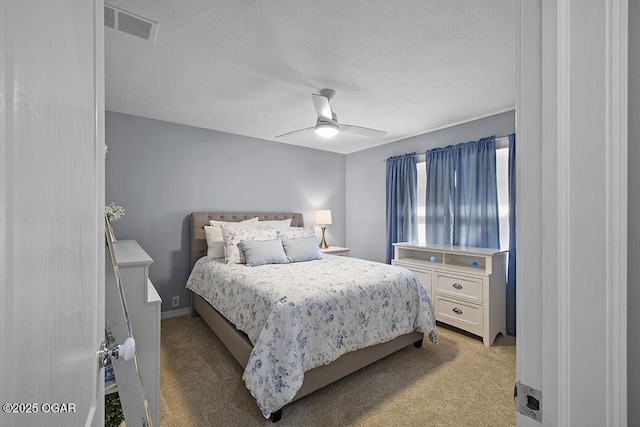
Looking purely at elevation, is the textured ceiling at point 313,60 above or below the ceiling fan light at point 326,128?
above

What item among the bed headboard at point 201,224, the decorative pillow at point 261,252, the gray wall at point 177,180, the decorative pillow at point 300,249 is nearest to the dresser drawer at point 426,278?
the decorative pillow at point 300,249

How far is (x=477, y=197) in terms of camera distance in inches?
141

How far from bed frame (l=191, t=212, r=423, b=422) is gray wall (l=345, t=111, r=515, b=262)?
2.31 m

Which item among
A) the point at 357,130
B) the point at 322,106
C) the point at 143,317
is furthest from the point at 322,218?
the point at 143,317

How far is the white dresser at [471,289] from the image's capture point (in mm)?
2996

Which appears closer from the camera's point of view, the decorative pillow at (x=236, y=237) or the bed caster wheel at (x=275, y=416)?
the bed caster wheel at (x=275, y=416)

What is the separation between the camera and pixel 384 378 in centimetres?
232

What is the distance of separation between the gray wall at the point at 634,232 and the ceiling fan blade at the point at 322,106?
6.83 feet

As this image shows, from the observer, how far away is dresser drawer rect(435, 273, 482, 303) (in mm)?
→ 3051

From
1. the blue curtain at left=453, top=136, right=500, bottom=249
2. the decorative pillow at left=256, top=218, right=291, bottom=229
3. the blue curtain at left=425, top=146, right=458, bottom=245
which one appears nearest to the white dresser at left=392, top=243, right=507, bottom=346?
the blue curtain at left=453, top=136, right=500, bottom=249

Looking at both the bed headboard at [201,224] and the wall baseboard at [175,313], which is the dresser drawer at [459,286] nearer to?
the bed headboard at [201,224]

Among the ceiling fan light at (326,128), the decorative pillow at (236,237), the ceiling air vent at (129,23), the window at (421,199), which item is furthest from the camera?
the window at (421,199)

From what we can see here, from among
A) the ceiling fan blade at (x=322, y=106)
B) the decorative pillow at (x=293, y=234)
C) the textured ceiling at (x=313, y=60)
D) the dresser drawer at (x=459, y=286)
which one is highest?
the textured ceiling at (x=313, y=60)

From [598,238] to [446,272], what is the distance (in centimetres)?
300
